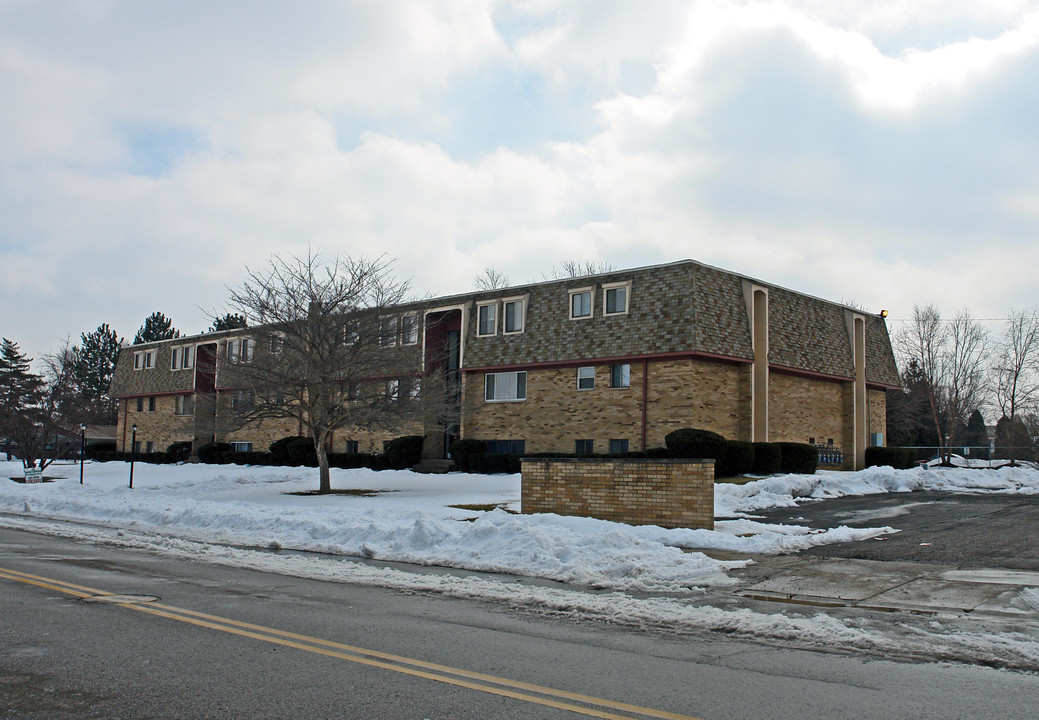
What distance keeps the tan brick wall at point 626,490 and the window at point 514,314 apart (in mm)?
17565

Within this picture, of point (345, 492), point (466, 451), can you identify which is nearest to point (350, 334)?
point (345, 492)

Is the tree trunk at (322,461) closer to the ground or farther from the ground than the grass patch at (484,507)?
farther from the ground

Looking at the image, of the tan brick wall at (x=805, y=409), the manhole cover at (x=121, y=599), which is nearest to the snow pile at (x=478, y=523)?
the manhole cover at (x=121, y=599)

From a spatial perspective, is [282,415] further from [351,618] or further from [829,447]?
[829,447]

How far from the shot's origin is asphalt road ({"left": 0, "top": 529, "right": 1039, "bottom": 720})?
5305 millimetres

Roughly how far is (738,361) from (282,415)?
53.5 feet

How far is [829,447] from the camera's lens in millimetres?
36250

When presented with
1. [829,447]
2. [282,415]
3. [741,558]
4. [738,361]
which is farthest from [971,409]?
[741,558]

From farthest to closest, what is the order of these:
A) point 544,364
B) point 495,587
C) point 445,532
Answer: point 544,364 < point 445,532 < point 495,587

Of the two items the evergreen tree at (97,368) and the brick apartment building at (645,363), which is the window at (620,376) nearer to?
the brick apartment building at (645,363)

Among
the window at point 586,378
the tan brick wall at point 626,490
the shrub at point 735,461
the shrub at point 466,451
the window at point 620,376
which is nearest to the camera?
the tan brick wall at point 626,490

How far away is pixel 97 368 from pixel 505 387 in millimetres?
68444

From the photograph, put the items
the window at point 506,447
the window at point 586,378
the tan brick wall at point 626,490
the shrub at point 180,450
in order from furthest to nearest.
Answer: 1. the shrub at point 180,450
2. the window at point 506,447
3. the window at point 586,378
4. the tan brick wall at point 626,490

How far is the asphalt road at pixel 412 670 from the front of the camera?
5.30m
